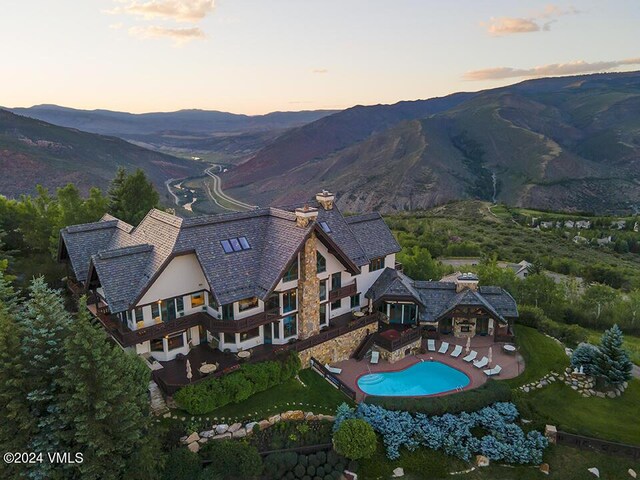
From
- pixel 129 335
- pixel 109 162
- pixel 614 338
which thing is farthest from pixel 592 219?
pixel 109 162

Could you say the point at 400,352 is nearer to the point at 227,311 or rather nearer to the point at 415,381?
the point at 415,381

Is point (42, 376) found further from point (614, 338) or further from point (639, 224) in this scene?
point (639, 224)

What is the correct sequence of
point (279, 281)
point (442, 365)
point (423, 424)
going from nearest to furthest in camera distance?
point (423, 424) → point (279, 281) → point (442, 365)

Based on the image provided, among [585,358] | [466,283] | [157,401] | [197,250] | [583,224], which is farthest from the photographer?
[583,224]

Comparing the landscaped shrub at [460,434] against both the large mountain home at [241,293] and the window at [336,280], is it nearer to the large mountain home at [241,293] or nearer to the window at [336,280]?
the large mountain home at [241,293]

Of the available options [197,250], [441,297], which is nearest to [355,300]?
[441,297]

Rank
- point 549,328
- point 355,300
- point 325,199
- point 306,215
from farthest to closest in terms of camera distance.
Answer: point 549,328, point 355,300, point 325,199, point 306,215

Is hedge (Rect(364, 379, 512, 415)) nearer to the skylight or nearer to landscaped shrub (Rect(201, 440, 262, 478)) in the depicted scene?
landscaped shrub (Rect(201, 440, 262, 478))

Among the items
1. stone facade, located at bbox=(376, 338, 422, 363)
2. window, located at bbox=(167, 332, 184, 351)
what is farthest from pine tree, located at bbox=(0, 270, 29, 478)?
stone facade, located at bbox=(376, 338, 422, 363)
